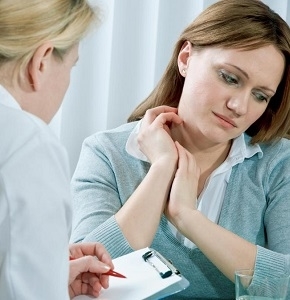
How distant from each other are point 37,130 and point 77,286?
477mm

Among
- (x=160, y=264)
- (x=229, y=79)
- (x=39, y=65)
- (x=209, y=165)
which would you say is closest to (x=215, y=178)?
(x=209, y=165)

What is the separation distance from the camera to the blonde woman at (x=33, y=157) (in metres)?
0.88

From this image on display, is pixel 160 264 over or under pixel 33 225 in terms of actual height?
under

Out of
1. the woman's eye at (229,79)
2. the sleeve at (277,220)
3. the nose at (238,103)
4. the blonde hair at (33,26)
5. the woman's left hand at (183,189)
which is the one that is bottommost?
the sleeve at (277,220)

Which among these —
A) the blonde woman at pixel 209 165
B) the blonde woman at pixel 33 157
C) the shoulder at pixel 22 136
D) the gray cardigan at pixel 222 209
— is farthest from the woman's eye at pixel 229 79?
the shoulder at pixel 22 136

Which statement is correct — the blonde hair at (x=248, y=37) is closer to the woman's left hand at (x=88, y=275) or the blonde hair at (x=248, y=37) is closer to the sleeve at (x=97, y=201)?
the sleeve at (x=97, y=201)

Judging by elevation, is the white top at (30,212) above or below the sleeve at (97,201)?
above

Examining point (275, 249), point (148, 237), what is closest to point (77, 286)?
point (148, 237)

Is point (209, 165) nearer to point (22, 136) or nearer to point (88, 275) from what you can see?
point (88, 275)

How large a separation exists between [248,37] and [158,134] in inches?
13.4

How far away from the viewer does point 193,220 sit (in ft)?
5.25

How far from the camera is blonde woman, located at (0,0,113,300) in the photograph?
2.90ft

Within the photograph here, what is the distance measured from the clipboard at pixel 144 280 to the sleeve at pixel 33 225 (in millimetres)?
319

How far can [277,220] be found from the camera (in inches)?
69.0
